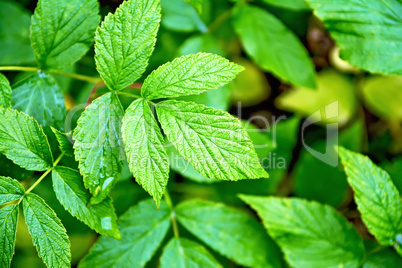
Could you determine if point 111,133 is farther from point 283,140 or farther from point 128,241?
point 283,140

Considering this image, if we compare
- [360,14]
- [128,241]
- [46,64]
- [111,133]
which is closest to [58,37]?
[46,64]

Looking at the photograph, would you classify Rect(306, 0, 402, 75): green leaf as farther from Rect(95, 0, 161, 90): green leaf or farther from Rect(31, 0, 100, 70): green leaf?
Rect(31, 0, 100, 70): green leaf

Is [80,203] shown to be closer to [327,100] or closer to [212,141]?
[212,141]

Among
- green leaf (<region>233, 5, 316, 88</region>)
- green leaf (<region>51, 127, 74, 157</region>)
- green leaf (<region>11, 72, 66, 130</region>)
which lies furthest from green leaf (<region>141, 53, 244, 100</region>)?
green leaf (<region>233, 5, 316, 88</region>)

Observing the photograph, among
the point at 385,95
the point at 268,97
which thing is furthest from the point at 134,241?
the point at 385,95

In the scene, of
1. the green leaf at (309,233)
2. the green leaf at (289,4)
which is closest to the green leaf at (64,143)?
the green leaf at (309,233)

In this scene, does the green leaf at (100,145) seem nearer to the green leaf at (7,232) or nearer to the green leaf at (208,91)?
the green leaf at (7,232)
